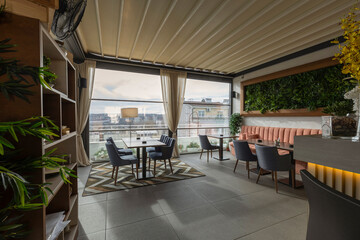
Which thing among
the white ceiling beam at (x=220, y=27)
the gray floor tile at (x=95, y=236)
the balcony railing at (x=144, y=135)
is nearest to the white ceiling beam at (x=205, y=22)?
the white ceiling beam at (x=220, y=27)

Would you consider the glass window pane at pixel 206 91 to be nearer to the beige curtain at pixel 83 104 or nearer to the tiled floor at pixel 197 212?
the beige curtain at pixel 83 104


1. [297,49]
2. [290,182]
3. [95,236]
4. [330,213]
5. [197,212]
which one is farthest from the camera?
[297,49]

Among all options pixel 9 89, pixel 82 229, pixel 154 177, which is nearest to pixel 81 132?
pixel 154 177

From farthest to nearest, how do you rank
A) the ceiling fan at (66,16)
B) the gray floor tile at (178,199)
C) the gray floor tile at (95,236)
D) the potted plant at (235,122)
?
the potted plant at (235,122)
the gray floor tile at (178,199)
the gray floor tile at (95,236)
the ceiling fan at (66,16)

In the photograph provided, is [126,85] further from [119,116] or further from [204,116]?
[204,116]

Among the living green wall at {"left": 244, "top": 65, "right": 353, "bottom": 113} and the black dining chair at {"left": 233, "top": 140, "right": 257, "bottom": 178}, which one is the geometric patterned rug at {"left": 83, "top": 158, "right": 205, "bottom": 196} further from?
the living green wall at {"left": 244, "top": 65, "right": 353, "bottom": 113}

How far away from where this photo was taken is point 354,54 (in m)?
1.09

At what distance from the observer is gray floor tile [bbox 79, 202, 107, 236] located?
202cm

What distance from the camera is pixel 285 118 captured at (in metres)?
5.17

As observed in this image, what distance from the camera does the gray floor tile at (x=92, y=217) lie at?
2.02 meters

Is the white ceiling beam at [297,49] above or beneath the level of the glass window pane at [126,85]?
above

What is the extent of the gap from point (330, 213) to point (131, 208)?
7.95 feet

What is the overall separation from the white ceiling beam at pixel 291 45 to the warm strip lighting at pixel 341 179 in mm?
3484

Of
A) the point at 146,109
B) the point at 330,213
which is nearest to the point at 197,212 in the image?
the point at 330,213
